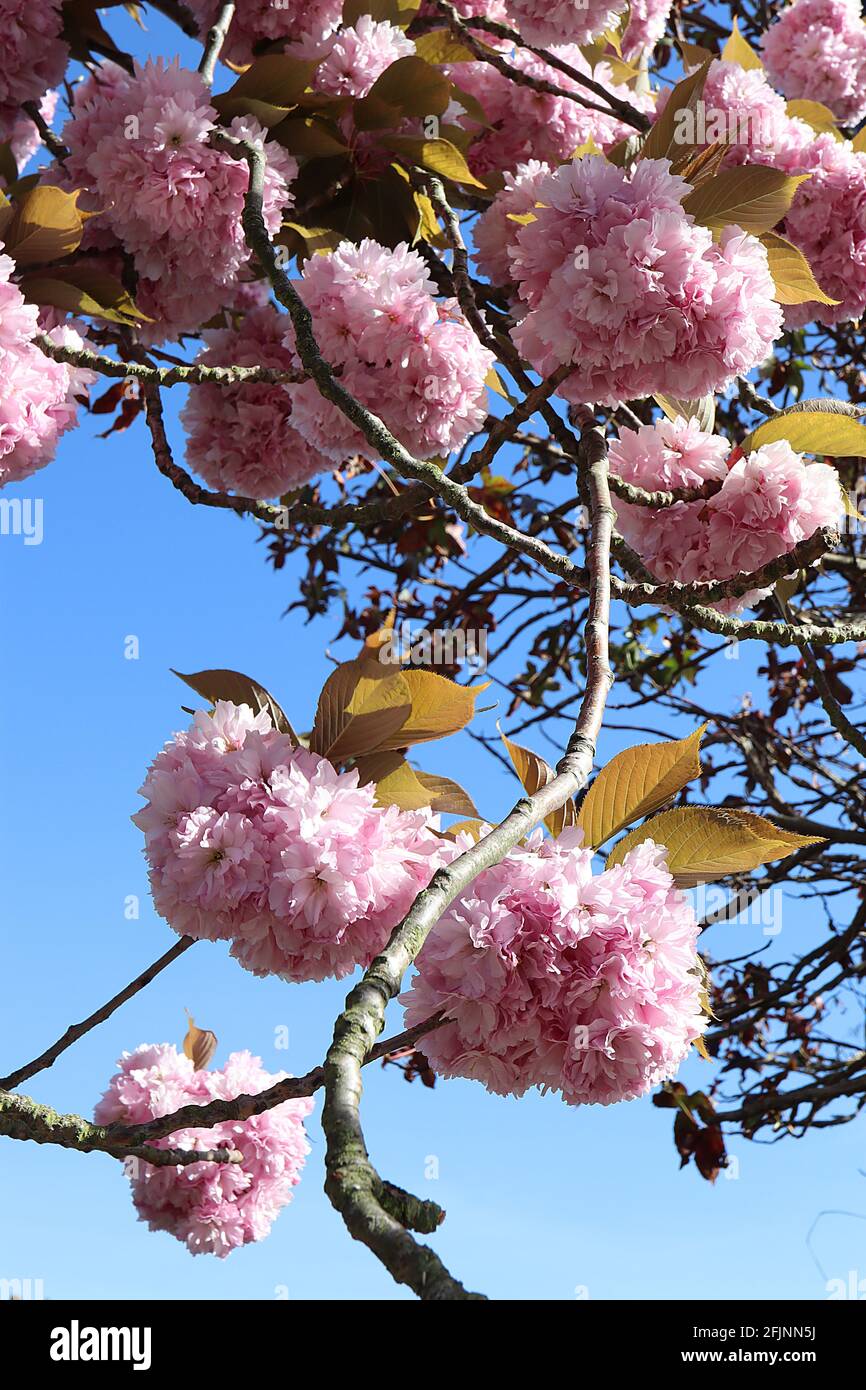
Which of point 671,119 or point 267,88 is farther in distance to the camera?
point 267,88

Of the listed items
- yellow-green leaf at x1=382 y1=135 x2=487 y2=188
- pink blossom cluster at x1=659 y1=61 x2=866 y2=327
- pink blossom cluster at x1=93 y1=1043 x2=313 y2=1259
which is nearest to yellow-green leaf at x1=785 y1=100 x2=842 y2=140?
pink blossom cluster at x1=659 y1=61 x2=866 y2=327

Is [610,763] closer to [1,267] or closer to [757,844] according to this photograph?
[757,844]

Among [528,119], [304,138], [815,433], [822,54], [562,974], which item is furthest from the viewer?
[822,54]

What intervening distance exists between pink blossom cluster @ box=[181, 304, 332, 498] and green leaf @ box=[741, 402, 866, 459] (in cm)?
100

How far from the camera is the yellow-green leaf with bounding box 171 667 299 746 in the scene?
131 centimetres

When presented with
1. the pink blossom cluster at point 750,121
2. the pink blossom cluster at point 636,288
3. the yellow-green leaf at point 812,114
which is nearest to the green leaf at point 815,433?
the pink blossom cluster at point 636,288

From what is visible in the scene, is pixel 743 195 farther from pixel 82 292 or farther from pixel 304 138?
pixel 82 292

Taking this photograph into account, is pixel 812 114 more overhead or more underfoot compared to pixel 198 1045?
more overhead

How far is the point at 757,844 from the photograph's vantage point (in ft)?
3.59

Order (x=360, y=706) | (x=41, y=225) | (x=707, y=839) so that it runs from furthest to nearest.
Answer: (x=41, y=225) → (x=360, y=706) → (x=707, y=839)

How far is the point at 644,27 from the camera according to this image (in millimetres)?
2994

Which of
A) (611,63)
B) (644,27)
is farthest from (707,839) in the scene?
(644,27)

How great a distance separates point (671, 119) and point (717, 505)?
53 cm
